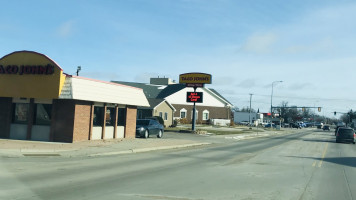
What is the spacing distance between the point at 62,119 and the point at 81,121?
3.84 feet

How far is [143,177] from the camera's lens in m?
11.5

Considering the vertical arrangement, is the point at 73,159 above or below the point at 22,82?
below

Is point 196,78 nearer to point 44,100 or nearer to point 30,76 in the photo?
point 44,100

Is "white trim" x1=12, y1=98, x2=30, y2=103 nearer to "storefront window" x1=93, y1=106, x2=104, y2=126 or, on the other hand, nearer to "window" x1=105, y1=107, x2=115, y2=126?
"storefront window" x1=93, y1=106, x2=104, y2=126

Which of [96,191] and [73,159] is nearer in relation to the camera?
[96,191]

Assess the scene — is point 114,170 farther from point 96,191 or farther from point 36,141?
point 36,141

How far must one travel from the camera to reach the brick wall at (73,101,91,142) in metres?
22.1

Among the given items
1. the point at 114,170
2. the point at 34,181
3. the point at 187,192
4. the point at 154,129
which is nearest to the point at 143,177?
the point at 114,170

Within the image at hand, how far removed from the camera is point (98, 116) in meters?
25.1

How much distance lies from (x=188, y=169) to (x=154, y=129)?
17.4 meters

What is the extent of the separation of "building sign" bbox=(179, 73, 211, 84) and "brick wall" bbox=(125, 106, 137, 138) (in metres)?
14.7

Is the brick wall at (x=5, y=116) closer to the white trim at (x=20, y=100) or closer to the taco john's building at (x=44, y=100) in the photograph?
the taco john's building at (x=44, y=100)

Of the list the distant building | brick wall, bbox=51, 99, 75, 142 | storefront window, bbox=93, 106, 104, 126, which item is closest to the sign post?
storefront window, bbox=93, 106, 104, 126

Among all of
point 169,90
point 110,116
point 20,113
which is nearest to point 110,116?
point 110,116
